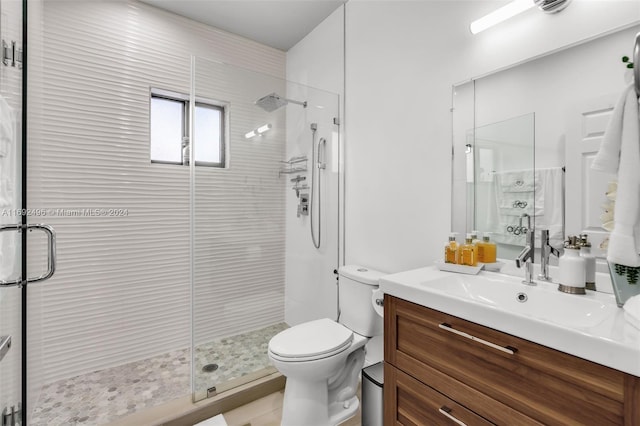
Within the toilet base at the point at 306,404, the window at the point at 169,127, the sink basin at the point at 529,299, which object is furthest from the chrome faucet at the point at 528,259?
the window at the point at 169,127

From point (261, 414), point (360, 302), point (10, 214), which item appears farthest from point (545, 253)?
point (10, 214)

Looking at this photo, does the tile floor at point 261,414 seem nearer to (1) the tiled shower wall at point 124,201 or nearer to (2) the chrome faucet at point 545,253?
(1) the tiled shower wall at point 124,201

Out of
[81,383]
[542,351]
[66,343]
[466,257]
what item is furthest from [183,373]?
[542,351]

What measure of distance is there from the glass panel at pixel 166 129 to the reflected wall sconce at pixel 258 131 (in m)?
0.81

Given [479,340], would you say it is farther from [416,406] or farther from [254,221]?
[254,221]

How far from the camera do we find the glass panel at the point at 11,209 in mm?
1088

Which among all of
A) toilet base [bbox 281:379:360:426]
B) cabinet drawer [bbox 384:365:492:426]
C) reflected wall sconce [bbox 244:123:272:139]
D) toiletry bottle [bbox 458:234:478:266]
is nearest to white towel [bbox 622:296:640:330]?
cabinet drawer [bbox 384:365:492:426]

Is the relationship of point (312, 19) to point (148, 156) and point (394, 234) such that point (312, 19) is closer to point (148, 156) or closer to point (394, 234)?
point (148, 156)

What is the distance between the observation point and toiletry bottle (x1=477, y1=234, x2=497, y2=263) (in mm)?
1411

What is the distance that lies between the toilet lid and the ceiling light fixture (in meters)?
1.67

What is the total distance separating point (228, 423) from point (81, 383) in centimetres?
112

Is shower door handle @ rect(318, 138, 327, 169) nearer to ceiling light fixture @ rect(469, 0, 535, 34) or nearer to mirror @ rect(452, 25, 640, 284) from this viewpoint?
mirror @ rect(452, 25, 640, 284)

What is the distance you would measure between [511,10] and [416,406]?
170 centimetres

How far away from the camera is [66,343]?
2086mm
